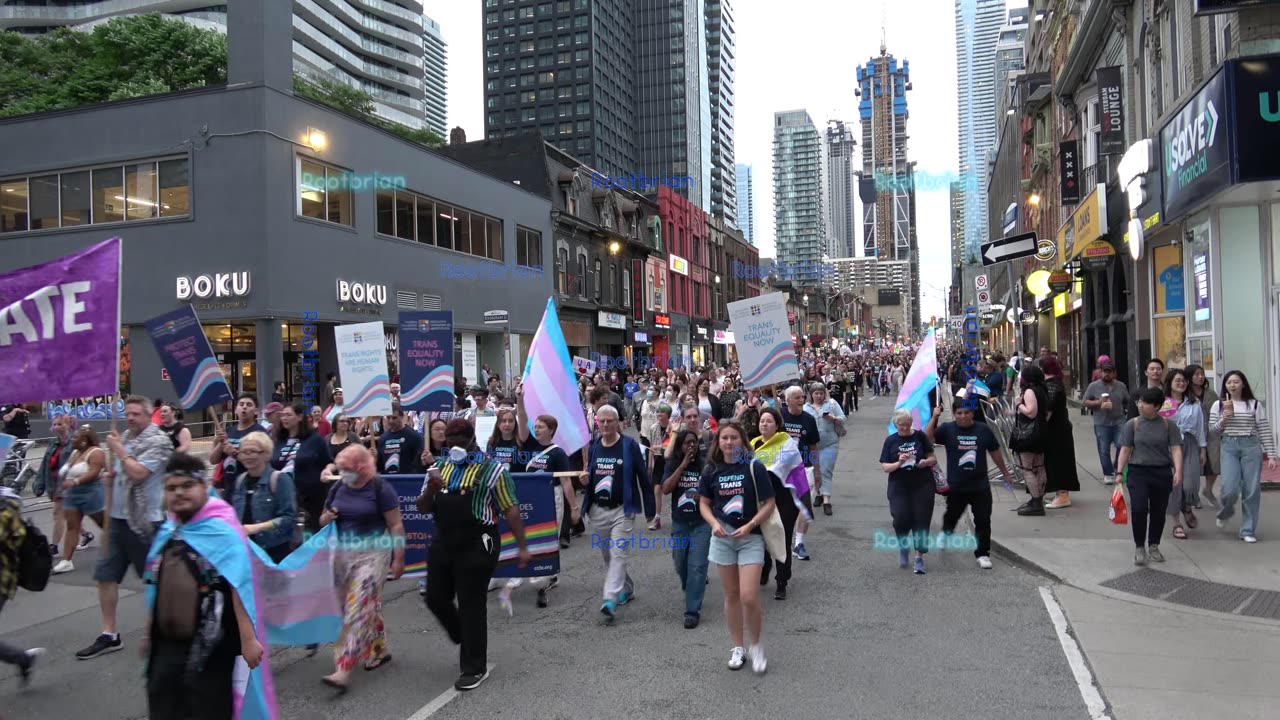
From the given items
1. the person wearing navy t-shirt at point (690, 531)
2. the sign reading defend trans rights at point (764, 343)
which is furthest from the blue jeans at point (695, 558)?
the sign reading defend trans rights at point (764, 343)

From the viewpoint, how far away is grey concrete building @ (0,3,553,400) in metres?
21.5

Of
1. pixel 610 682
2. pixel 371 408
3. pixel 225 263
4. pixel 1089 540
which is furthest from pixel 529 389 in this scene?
pixel 225 263

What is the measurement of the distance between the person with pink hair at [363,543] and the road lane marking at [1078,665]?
428 cm

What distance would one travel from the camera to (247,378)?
22.7m

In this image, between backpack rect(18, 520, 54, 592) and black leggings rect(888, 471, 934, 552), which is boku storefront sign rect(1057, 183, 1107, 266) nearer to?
black leggings rect(888, 471, 934, 552)

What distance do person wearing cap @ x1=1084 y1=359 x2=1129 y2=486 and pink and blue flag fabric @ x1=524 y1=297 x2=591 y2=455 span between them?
25.3 ft

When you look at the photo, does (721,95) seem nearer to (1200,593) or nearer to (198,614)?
(1200,593)

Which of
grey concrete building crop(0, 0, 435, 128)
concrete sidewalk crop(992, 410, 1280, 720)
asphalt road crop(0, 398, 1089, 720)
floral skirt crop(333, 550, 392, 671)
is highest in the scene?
grey concrete building crop(0, 0, 435, 128)

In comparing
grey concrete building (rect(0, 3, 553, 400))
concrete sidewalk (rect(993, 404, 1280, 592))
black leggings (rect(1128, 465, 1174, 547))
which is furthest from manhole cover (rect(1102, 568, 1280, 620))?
grey concrete building (rect(0, 3, 553, 400))

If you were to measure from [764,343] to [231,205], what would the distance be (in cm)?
1692

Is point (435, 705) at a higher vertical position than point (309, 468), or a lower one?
lower

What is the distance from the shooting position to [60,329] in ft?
18.6

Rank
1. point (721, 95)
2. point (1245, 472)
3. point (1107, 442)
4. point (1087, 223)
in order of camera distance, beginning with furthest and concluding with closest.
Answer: point (721, 95)
point (1087, 223)
point (1107, 442)
point (1245, 472)

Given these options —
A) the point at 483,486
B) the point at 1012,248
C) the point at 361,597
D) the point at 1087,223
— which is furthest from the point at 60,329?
the point at 1087,223
